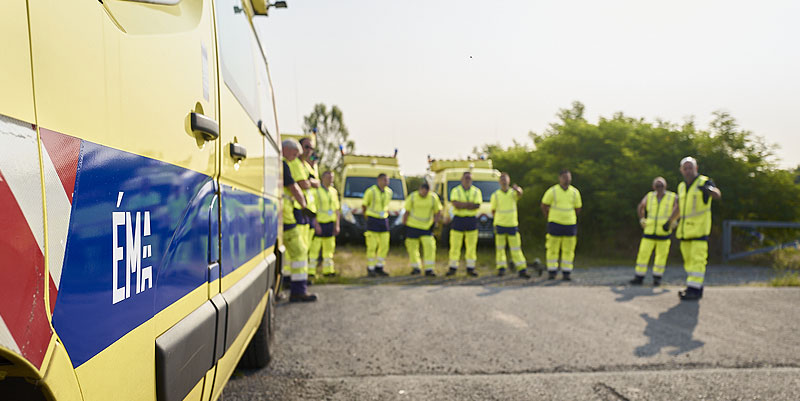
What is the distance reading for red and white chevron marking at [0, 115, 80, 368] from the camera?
87 cm

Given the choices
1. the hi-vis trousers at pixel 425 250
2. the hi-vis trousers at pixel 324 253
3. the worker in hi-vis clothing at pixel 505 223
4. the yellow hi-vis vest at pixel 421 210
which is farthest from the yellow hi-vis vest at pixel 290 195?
the worker in hi-vis clothing at pixel 505 223

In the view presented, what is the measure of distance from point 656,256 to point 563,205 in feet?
5.39

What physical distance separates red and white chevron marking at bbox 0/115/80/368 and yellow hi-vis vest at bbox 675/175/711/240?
8004 millimetres

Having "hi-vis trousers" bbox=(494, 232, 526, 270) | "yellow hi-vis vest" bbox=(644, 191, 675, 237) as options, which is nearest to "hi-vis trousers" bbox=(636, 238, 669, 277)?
"yellow hi-vis vest" bbox=(644, 191, 675, 237)

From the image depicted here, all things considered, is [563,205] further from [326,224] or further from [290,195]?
[290,195]

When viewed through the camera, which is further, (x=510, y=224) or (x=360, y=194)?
(x=360, y=194)

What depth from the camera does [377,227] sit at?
10617 millimetres

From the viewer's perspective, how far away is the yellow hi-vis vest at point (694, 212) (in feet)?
25.2

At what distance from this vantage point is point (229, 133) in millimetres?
2385

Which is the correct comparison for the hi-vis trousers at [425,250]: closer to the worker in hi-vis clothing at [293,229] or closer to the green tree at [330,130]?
the worker in hi-vis clothing at [293,229]

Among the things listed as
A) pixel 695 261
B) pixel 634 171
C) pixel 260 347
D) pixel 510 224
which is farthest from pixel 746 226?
pixel 260 347

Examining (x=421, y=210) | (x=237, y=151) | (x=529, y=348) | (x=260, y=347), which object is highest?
(x=237, y=151)

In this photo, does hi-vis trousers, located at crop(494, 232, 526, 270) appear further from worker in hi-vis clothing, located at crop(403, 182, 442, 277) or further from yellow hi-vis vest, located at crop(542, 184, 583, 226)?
worker in hi-vis clothing, located at crop(403, 182, 442, 277)

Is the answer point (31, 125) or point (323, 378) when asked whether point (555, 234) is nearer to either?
point (323, 378)
